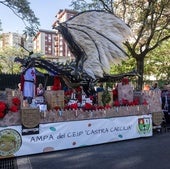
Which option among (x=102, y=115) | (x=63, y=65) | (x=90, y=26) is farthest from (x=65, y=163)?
(x=90, y=26)

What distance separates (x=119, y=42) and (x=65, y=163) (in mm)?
5704

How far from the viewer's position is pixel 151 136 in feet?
32.6

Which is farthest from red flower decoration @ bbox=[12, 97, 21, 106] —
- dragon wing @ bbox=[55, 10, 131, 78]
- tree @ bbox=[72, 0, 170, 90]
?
tree @ bbox=[72, 0, 170, 90]

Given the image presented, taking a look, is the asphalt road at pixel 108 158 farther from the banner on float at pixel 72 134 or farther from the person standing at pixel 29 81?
the person standing at pixel 29 81

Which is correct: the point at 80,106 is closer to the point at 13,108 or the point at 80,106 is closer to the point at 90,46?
the point at 13,108

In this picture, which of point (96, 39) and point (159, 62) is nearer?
point (96, 39)

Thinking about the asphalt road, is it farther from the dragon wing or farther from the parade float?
the dragon wing

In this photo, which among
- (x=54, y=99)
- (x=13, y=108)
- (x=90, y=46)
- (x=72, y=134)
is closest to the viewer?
(x=13, y=108)

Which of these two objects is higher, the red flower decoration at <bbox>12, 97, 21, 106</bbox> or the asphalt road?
the red flower decoration at <bbox>12, 97, 21, 106</bbox>

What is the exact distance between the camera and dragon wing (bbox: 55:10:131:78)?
35.0 feet

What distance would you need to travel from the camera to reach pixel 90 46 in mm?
11039

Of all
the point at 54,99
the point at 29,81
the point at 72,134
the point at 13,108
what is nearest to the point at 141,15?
the point at 29,81

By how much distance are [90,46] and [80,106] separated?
264 centimetres

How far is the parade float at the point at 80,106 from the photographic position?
751 cm
